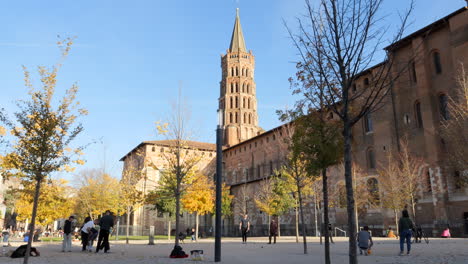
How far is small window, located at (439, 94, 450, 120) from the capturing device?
90.7 ft

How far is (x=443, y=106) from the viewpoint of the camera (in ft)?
91.9

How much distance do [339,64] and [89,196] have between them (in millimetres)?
36583

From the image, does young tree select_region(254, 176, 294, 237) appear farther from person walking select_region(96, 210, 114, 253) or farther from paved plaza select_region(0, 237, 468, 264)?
person walking select_region(96, 210, 114, 253)

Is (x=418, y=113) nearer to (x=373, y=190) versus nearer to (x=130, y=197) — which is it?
(x=373, y=190)

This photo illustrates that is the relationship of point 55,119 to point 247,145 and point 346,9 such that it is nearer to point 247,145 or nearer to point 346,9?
point 346,9

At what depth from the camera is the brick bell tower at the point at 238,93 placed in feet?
238

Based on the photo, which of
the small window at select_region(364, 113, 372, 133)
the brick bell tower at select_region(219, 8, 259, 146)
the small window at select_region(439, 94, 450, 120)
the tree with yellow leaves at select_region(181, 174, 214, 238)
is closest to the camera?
the small window at select_region(439, 94, 450, 120)

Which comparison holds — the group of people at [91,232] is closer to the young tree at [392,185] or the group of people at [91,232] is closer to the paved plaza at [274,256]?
the paved plaza at [274,256]

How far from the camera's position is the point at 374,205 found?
3050 cm

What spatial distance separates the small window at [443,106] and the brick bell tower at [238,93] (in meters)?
45.9

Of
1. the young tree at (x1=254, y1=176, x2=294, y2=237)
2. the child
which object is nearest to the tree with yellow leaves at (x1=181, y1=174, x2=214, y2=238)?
the young tree at (x1=254, y1=176, x2=294, y2=237)

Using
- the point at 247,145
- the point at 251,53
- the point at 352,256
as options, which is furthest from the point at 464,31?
the point at 251,53

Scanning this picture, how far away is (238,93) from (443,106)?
51.2m

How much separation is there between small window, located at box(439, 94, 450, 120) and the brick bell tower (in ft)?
151
